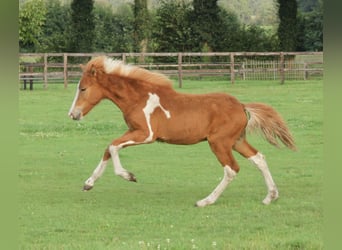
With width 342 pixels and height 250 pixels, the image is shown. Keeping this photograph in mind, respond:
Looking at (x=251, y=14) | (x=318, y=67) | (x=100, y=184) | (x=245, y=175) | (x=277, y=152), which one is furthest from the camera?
(x=251, y=14)

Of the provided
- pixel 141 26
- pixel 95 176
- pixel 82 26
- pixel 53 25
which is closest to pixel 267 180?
pixel 95 176

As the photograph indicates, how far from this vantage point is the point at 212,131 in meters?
6.32

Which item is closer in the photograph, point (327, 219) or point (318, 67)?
point (327, 219)

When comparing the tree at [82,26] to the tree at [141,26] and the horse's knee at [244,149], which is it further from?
the horse's knee at [244,149]

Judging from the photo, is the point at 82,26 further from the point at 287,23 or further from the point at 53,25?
the point at 53,25

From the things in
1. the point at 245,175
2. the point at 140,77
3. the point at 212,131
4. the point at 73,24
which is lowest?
the point at 245,175

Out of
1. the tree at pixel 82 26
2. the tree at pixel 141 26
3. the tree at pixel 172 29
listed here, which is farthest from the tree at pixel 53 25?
the tree at pixel 172 29

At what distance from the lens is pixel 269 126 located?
251 inches

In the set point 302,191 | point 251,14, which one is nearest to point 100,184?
point 302,191

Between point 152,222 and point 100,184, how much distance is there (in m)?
2.29

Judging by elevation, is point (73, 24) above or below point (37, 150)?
above

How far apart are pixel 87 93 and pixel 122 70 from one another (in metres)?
0.37

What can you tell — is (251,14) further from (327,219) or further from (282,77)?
(327,219)

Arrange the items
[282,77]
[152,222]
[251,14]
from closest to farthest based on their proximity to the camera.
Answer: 1. [152,222]
2. [282,77]
3. [251,14]
